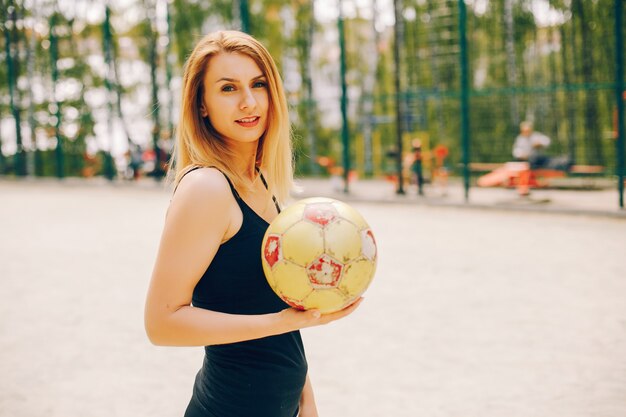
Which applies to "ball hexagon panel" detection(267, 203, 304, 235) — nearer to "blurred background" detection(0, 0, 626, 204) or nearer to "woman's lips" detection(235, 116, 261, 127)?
"woman's lips" detection(235, 116, 261, 127)

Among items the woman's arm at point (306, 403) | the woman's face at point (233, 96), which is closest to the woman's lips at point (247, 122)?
the woman's face at point (233, 96)

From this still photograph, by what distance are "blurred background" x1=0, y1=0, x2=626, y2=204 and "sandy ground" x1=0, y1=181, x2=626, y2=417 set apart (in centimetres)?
553

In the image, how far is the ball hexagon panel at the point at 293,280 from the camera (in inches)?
64.9

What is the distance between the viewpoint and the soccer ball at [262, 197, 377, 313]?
1.65 m

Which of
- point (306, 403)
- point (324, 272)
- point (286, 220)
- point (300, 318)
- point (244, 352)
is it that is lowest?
point (306, 403)

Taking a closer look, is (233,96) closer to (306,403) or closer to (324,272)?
(324,272)

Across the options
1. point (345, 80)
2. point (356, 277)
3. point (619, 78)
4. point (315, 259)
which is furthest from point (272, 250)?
point (345, 80)

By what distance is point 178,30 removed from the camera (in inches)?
855

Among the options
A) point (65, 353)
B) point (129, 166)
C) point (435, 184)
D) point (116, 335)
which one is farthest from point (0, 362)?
point (129, 166)

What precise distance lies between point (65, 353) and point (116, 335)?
0.45 m

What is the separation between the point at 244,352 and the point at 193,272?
0.32m

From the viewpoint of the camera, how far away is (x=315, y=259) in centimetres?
167

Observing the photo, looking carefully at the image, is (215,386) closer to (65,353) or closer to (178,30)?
(65,353)

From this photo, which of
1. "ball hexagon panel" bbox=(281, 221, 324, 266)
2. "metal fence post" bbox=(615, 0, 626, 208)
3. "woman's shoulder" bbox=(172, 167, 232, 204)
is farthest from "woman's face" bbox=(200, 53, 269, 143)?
"metal fence post" bbox=(615, 0, 626, 208)
